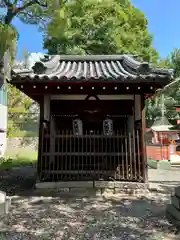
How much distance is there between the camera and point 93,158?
22.1ft

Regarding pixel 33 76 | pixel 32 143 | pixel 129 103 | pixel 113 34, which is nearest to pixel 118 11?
pixel 113 34

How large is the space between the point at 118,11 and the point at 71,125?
16647 mm

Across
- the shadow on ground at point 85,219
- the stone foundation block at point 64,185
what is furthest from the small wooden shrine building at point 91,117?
the shadow on ground at point 85,219

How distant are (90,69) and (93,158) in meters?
2.95

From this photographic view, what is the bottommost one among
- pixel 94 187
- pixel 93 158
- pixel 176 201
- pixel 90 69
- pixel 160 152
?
pixel 94 187

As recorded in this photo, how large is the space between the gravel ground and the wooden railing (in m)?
0.61

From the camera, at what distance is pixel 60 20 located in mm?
6211

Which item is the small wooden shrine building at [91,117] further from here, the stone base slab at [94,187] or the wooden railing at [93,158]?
the stone base slab at [94,187]

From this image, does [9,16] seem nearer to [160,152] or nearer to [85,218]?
[85,218]

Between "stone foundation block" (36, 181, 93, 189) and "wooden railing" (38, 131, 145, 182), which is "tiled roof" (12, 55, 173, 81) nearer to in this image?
"wooden railing" (38, 131, 145, 182)

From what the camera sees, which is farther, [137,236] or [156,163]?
[156,163]

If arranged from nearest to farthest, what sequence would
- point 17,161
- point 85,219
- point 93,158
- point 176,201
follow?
point 176,201 → point 85,219 → point 93,158 → point 17,161

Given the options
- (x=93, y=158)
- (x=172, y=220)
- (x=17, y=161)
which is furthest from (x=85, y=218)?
(x=17, y=161)

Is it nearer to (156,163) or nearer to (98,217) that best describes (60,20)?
(98,217)
